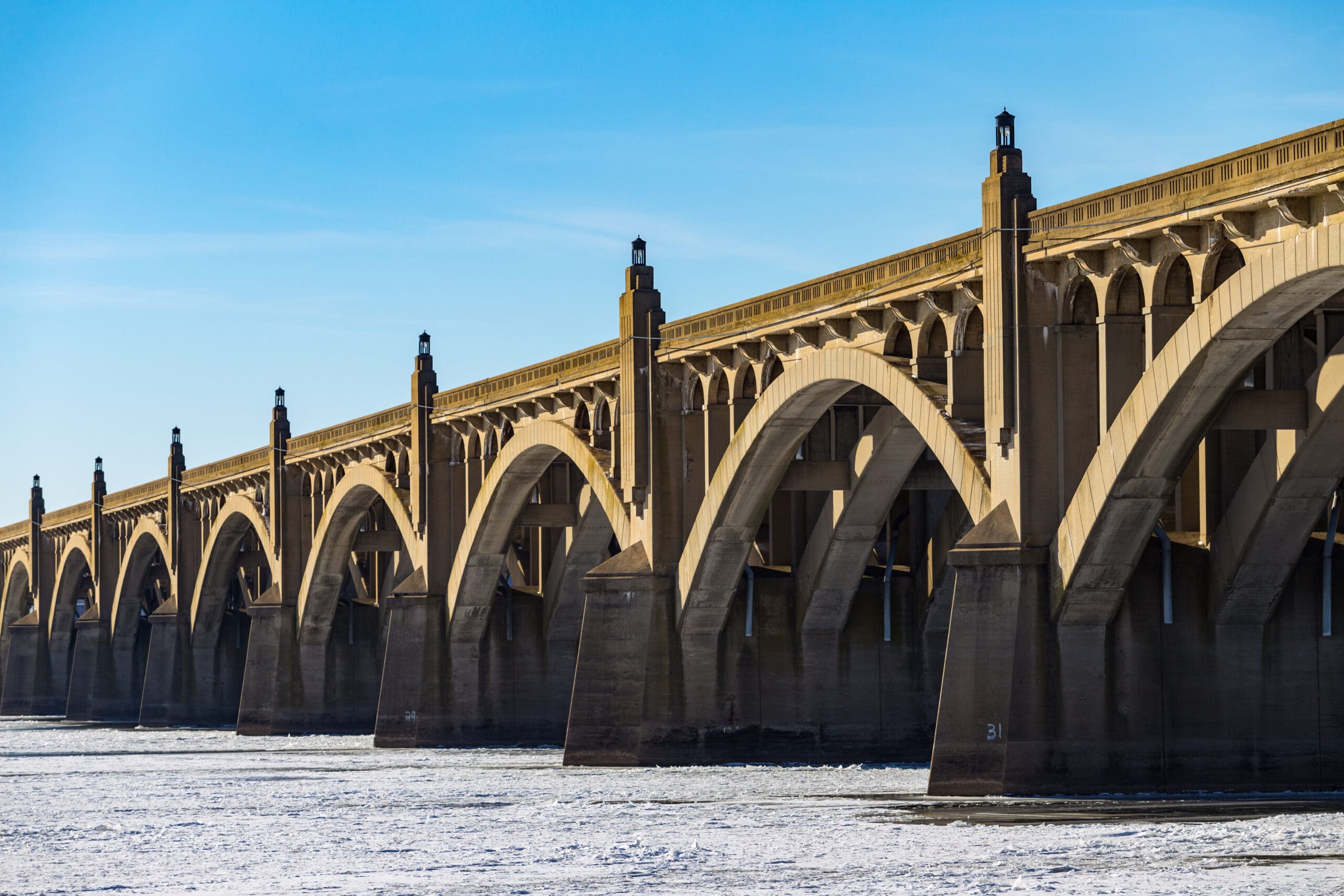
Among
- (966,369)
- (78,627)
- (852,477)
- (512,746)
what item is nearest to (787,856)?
(966,369)

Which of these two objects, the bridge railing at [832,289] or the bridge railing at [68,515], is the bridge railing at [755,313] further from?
the bridge railing at [68,515]

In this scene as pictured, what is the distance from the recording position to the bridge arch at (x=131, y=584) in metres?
95.6

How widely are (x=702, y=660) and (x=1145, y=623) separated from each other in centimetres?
1499

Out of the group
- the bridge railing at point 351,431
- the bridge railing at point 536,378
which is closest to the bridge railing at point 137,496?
the bridge railing at point 351,431

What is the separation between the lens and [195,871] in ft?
77.6

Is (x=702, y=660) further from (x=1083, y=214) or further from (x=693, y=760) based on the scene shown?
(x=1083, y=214)

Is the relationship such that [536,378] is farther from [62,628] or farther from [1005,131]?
[62,628]

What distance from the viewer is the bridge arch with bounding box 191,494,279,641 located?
267ft

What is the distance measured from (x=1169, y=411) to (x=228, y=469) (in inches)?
2295

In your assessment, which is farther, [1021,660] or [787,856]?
[1021,660]

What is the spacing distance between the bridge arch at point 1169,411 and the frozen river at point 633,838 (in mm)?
3952

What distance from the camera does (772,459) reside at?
1688 inches

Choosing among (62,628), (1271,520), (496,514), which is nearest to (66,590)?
(62,628)

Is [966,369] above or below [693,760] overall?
above
